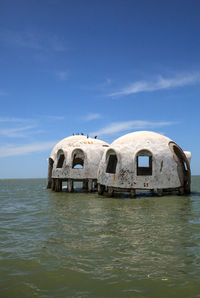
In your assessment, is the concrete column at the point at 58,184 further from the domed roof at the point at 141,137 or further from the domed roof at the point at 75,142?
the domed roof at the point at 141,137

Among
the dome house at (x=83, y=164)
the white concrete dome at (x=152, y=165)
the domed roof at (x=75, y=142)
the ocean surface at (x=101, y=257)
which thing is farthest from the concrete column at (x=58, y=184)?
the ocean surface at (x=101, y=257)

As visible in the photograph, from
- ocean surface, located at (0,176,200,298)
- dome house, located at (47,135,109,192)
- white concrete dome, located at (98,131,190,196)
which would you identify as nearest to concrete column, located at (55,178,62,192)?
dome house, located at (47,135,109,192)

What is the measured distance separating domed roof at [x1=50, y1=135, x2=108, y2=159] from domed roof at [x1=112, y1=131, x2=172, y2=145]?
5084 millimetres

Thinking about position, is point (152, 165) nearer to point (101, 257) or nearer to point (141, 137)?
point (141, 137)

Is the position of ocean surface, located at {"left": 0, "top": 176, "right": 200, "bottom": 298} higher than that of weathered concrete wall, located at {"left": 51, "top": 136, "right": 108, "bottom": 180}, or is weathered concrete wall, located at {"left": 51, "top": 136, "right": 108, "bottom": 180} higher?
weathered concrete wall, located at {"left": 51, "top": 136, "right": 108, "bottom": 180}

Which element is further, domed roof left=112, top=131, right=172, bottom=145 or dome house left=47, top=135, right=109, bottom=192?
dome house left=47, top=135, right=109, bottom=192

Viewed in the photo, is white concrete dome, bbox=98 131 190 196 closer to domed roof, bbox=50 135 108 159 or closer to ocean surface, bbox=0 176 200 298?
domed roof, bbox=50 135 108 159

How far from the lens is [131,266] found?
558 centimetres

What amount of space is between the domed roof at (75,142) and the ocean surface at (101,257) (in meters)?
14.3

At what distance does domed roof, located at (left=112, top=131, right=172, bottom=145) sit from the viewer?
752 inches

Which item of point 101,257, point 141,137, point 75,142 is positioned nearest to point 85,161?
point 75,142

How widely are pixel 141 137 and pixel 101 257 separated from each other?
45.5ft

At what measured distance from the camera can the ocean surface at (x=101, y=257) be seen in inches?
185

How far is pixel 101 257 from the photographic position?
20.2 feet
